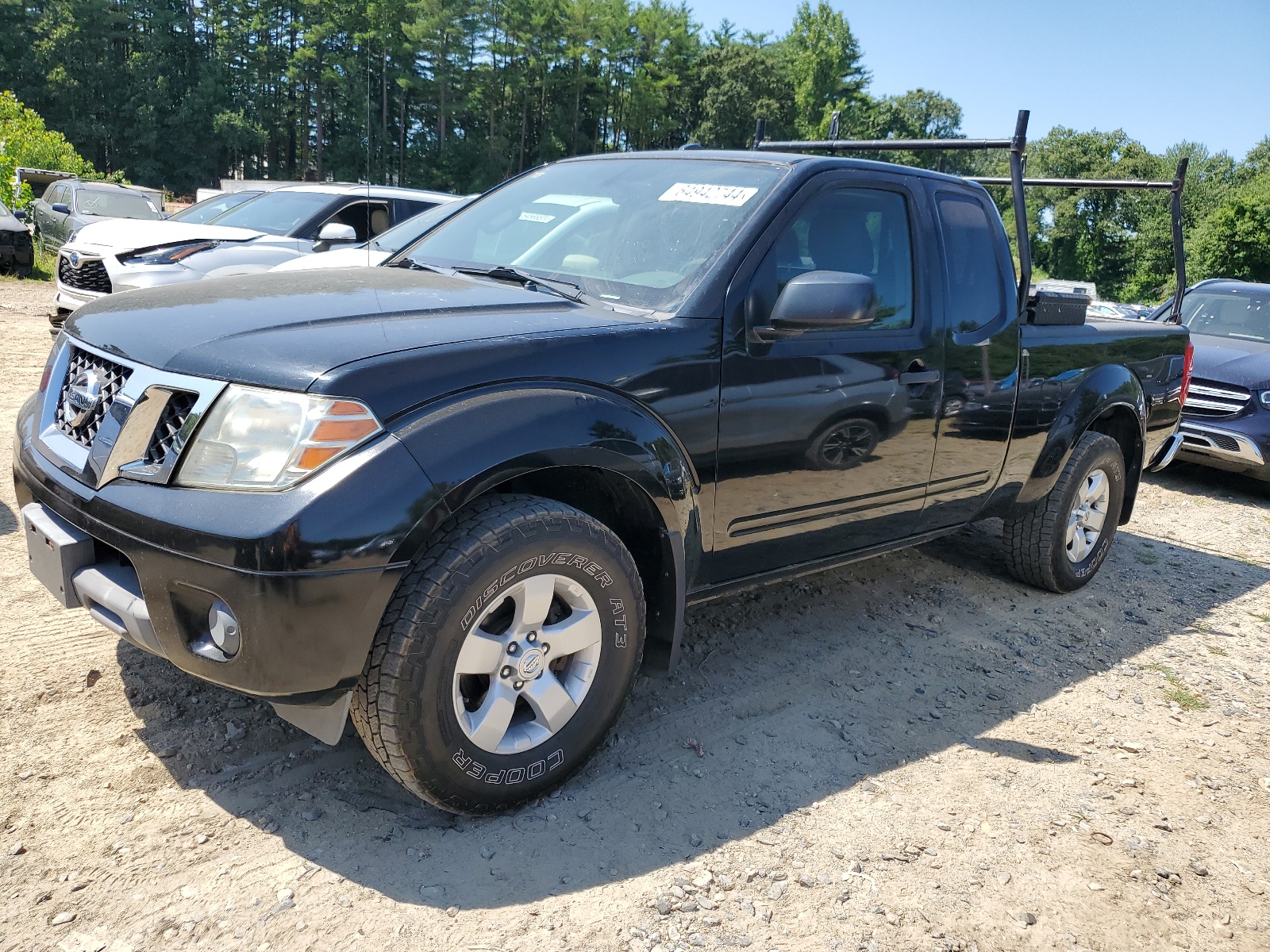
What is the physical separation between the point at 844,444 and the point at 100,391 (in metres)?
2.31

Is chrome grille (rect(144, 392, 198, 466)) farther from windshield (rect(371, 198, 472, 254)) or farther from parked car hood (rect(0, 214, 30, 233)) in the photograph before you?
parked car hood (rect(0, 214, 30, 233))

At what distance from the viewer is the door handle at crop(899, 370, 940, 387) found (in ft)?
11.6

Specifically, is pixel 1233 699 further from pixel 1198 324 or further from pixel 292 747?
pixel 1198 324

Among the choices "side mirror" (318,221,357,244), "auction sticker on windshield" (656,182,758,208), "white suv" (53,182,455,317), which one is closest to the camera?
"auction sticker on windshield" (656,182,758,208)

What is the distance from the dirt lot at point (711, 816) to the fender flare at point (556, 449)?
630 millimetres

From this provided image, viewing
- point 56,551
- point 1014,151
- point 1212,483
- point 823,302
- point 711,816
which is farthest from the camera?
point 1212,483

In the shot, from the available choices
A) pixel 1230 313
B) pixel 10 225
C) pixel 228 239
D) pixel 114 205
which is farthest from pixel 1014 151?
pixel 114 205

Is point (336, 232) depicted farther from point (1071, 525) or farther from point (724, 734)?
point (1071, 525)

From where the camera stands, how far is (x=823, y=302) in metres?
2.97

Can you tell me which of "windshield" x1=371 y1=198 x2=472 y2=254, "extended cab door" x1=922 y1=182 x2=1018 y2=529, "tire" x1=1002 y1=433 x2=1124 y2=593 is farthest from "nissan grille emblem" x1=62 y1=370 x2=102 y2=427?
"tire" x1=1002 y1=433 x2=1124 y2=593

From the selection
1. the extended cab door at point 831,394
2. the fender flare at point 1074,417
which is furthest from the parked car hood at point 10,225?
the fender flare at point 1074,417

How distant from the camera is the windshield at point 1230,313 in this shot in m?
9.09

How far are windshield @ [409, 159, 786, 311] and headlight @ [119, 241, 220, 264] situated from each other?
16.0 feet

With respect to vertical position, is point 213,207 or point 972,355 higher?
point 213,207
